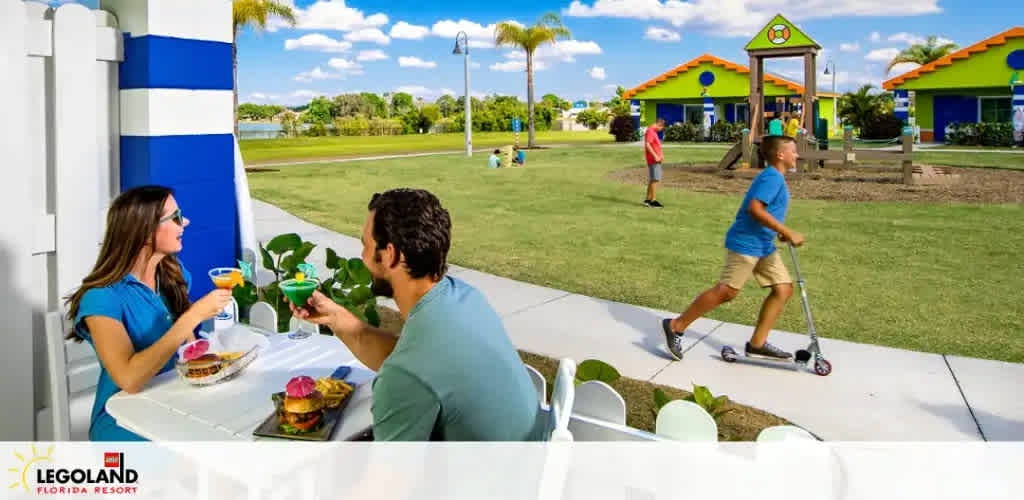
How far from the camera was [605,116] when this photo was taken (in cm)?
7762

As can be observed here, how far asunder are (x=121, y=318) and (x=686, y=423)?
190 cm

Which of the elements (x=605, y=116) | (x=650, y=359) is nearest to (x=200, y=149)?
(x=650, y=359)

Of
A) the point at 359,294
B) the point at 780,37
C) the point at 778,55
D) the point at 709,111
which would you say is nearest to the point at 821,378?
the point at 359,294

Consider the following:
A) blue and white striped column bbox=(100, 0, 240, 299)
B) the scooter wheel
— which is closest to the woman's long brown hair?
blue and white striped column bbox=(100, 0, 240, 299)

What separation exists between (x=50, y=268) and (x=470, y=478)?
8.24 ft

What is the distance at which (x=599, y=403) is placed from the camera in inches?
101

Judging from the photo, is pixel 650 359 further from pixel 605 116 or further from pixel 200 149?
pixel 605 116

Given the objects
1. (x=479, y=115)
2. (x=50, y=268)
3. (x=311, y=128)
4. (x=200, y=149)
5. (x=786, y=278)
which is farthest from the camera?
(x=479, y=115)

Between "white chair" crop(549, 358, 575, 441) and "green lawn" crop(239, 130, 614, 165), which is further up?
"green lawn" crop(239, 130, 614, 165)

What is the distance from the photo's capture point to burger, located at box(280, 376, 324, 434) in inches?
92.6

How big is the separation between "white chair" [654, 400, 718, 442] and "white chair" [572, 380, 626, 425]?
132 millimetres

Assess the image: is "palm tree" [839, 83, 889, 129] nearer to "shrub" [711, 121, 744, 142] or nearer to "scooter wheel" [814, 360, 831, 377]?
"shrub" [711, 121, 744, 142]

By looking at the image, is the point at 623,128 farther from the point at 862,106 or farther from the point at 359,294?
the point at 359,294

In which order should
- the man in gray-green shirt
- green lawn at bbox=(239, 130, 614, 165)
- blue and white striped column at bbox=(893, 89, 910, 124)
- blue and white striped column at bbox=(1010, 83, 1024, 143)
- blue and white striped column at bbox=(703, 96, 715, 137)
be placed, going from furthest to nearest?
blue and white striped column at bbox=(703, 96, 715, 137) → blue and white striped column at bbox=(893, 89, 910, 124) → green lawn at bbox=(239, 130, 614, 165) → blue and white striped column at bbox=(1010, 83, 1024, 143) → the man in gray-green shirt
